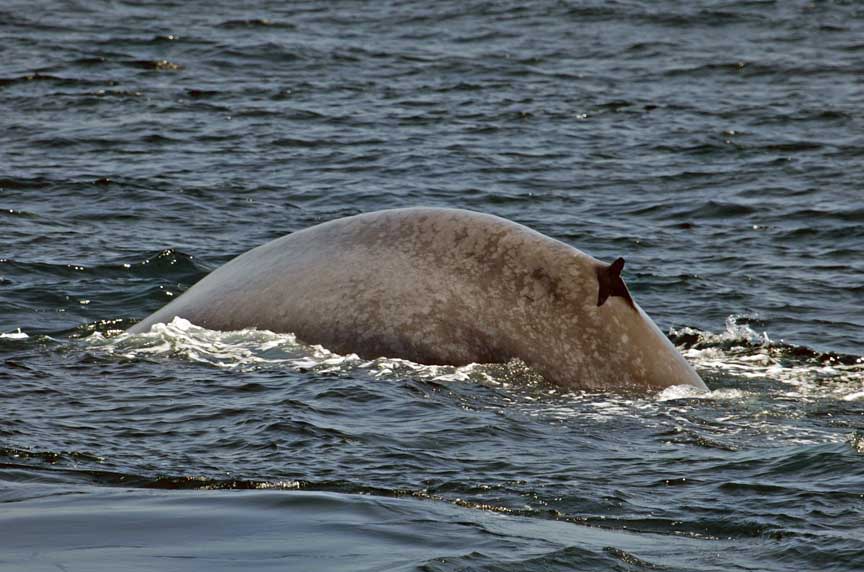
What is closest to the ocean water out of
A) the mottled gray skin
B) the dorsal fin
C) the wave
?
the wave

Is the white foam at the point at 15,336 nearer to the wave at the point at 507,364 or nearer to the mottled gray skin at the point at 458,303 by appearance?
the wave at the point at 507,364

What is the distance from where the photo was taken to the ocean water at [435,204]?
6.77m

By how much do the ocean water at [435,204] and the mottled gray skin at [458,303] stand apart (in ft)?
0.47

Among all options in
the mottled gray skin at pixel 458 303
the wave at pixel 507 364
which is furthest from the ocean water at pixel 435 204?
the mottled gray skin at pixel 458 303

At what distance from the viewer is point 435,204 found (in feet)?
55.6

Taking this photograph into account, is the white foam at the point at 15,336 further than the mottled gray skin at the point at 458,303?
Yes

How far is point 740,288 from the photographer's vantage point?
14320 mm

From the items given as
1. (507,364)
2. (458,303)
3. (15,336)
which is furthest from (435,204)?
(507,364)

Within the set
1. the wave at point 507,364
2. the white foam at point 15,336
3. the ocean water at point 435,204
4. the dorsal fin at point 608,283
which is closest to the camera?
the ocean water at point 435,204

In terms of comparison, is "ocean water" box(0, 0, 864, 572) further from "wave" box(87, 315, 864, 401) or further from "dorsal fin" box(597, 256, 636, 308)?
"dorsal fin" box(597, 256, 636, 308)

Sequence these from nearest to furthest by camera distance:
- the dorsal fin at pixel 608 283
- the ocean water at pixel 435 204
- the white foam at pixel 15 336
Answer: the ocean water at pixel 435 204
the dorsal fin at pixel 608 283
the white foam at pixel 15 336

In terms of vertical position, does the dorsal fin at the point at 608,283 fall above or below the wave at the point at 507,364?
above

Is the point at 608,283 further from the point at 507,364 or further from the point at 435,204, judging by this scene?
the point at 435,204

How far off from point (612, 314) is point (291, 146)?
475 inches
